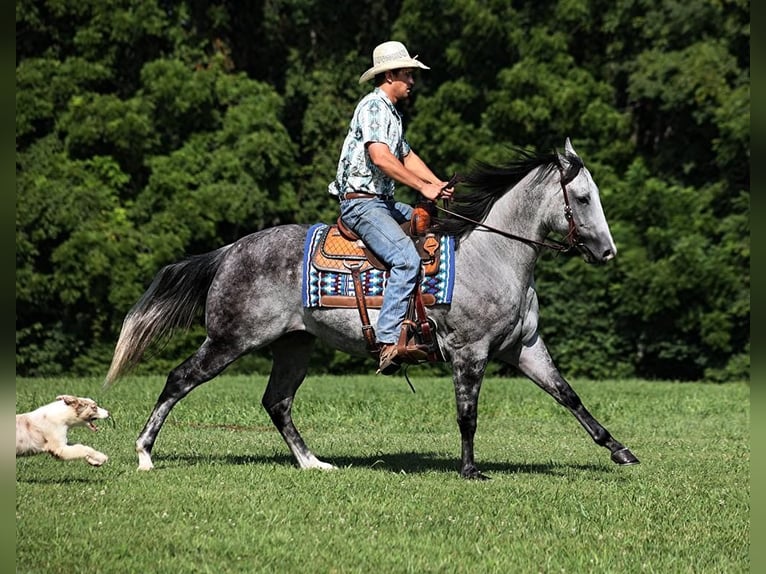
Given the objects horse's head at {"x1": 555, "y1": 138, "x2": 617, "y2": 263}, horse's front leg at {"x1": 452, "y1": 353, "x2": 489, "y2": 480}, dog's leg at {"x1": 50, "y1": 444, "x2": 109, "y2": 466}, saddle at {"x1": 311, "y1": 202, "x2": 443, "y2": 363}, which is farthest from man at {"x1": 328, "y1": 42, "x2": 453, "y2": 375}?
dog's leg at {"x1": 50, "y1": 444, "x2": 109, "y2": 466}

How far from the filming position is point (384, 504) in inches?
323

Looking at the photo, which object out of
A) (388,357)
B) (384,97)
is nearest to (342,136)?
(384,97)

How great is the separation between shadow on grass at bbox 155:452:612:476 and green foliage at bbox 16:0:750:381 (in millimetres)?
19474

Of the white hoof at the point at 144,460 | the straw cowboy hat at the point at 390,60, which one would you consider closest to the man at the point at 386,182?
the straw cowboy hat at the point at 390,60

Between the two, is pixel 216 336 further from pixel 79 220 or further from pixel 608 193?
pixel 608 193

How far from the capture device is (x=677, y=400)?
19.5 meters

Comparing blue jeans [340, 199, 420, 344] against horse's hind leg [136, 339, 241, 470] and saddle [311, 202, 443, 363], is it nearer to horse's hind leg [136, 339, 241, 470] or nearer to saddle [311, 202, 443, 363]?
saddle [311, 202, 443, 363]

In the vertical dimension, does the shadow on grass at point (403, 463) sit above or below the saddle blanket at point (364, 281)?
below

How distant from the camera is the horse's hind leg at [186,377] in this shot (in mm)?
9883

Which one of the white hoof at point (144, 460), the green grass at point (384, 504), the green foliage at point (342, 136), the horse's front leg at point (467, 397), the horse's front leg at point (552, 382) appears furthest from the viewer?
the green foliage at point (342, 136)

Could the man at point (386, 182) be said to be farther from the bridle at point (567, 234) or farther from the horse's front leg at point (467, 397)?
the horse's front leg at point (467, 397)

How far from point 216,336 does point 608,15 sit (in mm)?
25583

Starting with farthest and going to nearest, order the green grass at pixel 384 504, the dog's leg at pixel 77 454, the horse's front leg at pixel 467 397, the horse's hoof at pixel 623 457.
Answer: the horse's hoof at pixel 623 457, the horse's front leg at pixel 467 397, the dog's leg at pixel 77 454, the green grass at pixel 384 504

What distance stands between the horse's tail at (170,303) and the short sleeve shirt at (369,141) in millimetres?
1453
